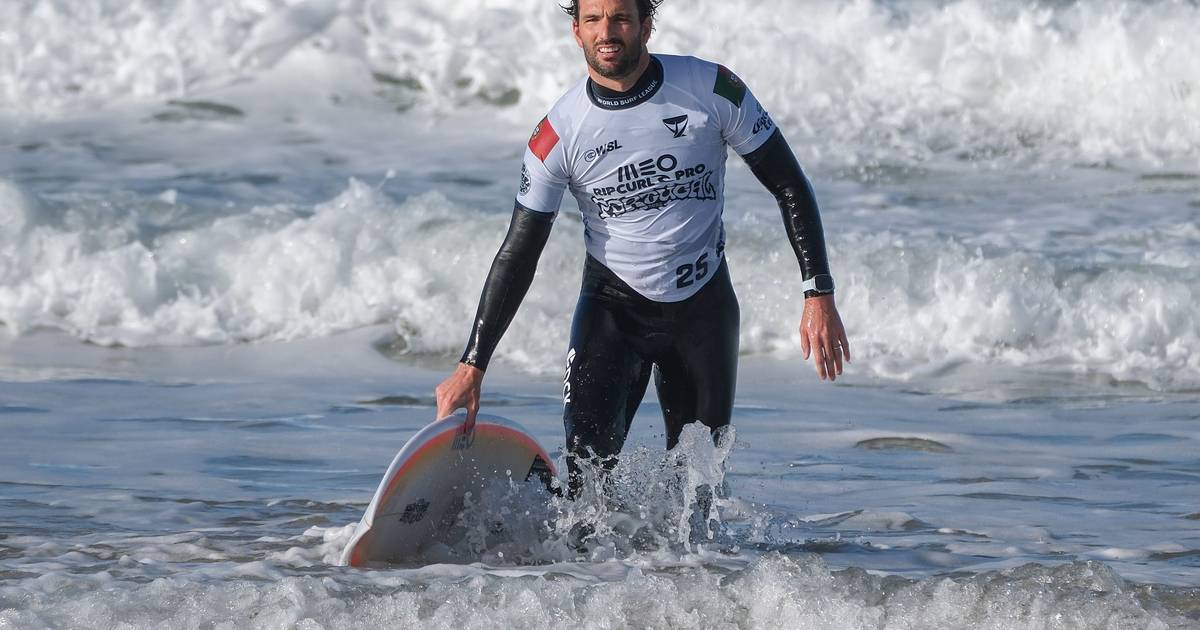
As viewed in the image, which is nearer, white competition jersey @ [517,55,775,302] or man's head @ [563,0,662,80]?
man's head @ [563,0,662,80]

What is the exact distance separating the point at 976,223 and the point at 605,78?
7946 millimetres

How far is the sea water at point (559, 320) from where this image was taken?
4883 millimetres

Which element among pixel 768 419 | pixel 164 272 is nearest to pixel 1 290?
pixel 164 272

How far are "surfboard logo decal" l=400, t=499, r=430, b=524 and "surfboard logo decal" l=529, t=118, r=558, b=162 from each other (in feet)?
3.80

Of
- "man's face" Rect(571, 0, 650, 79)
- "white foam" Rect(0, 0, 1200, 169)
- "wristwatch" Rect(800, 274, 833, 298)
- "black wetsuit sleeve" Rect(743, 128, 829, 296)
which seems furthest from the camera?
"white foam" Rect(0, 0, 1200, 169)

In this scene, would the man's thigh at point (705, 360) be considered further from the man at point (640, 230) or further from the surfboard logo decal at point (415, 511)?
the surfboard logo decal at point (415, 511)

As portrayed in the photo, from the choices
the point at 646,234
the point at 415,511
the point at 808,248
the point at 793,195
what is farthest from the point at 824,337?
the point at 415,511

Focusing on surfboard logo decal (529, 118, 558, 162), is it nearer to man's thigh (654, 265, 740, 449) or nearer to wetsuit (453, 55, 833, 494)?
wetsuit (453, 55, 833, 494)

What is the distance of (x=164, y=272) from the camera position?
11.0 meters

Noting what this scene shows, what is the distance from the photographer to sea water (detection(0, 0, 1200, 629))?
488cm

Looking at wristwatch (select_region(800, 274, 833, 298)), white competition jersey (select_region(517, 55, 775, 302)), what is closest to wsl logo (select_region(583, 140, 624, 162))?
white competition jersey (select_region(517, 55, 775, 302))

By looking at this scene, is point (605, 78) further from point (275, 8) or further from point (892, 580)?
point (275, 8)

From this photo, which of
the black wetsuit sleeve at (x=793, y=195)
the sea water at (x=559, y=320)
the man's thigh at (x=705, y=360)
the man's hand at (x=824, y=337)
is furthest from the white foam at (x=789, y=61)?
the man's hand at (x=824, y=337)

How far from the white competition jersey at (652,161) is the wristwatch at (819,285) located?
411 millimetres
